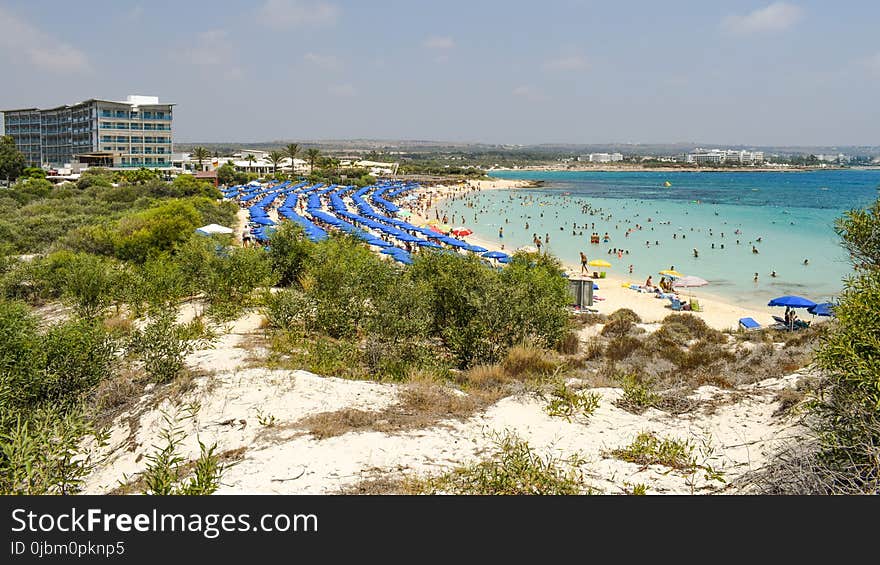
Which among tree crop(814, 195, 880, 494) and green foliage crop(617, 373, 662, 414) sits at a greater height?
tree crop(814, 195, 880, 494)

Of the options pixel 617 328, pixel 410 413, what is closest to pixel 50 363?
pixel 410 413

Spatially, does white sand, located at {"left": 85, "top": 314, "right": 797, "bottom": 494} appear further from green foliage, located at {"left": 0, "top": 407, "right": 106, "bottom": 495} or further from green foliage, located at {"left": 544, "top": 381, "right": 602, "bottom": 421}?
green foliage, located at {"left": 0, "top": 407, "right": 106, "bottom": 495}

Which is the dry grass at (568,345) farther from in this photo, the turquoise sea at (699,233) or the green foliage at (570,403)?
the turquoise sea at (699,233)

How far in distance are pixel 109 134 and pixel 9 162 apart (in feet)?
37.8

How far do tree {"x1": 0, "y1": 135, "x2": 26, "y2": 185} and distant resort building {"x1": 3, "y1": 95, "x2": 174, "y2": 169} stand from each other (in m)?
5.57

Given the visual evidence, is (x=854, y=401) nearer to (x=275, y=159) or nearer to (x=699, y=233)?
(x=699, y=233)

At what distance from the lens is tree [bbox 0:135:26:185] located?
56875 millimetres

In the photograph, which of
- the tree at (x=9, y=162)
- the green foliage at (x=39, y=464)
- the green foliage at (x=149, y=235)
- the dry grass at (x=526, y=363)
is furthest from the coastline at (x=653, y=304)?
the tree at (x=9, y=162)

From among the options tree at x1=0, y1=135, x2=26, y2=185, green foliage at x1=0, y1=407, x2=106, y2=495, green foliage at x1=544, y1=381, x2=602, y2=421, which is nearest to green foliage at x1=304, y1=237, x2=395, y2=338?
green foliage at x1=544, y1=381, x2=602, y2=421

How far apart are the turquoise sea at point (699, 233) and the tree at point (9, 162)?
138ft

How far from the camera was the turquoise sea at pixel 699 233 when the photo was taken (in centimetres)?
2902

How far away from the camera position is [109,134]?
66.6 metres
